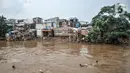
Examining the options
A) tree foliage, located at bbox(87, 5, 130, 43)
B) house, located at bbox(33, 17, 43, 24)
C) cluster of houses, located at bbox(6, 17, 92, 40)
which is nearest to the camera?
tree foliage, located at bbox(87, 5, 130, 43)

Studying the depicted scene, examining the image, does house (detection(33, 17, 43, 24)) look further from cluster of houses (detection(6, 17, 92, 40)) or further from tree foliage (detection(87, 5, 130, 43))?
tree foliage (detection(87, 5, 130, 43))

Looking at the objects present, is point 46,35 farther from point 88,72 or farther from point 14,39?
point 88,72

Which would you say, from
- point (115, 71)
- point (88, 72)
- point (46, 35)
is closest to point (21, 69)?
point (88, 72)

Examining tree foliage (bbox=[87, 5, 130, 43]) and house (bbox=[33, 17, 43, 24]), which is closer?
tree foliage (bbox=[87, 5, 130, 43])

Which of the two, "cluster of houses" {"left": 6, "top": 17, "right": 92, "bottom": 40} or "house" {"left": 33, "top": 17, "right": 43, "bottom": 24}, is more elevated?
"house" {"left": 33, "top": 17, "right": 43, "bottom": 24}

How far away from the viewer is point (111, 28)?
2452 cm

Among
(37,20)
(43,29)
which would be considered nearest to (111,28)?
(43,29)

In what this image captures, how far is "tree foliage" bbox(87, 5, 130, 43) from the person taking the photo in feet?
77.6

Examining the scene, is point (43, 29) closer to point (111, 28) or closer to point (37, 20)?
point (37, 20)

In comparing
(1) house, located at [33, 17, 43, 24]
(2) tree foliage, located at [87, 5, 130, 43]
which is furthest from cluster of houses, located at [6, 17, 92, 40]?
(2) tree foliage, located at [87, 5, 130, 43]

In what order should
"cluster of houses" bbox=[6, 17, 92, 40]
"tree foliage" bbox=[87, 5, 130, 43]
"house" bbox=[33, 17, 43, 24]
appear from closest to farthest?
"tree foliage" bbox=[87, 5, 130, 43] → "cluster of houses" bbox=[6, 17, 92, 40] → "house" bbox=[33, 17, 43, 24]

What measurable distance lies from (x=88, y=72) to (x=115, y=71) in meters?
1.70

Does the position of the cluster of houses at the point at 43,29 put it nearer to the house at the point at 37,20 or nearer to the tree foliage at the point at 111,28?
the house at the point at 37,20

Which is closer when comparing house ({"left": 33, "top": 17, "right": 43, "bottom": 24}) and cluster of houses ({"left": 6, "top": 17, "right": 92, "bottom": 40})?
cluster of houses ({"left": 6, "top": 17, "right": 92, "bottom": 40})
